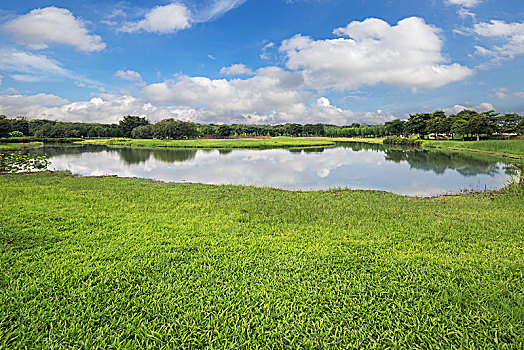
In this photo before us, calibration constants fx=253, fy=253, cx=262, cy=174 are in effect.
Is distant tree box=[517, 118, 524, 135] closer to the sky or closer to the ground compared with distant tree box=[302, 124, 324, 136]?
closer to the ground

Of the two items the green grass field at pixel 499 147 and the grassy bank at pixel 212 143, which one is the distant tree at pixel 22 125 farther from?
the green grass field at pixel 499 147

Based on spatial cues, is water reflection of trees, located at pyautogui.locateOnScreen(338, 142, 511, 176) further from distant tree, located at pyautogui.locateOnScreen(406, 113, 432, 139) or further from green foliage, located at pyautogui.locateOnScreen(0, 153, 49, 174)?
distant tree, located at pyautogui.locateOnScreen(406, 113, 432, 139)

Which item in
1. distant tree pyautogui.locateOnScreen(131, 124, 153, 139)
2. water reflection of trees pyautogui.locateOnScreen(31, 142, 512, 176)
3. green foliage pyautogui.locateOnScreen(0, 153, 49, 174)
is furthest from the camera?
distant tree pyautogui.locateOnScreen(131, 124, 153, 139)

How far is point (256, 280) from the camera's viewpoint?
4.17 meters

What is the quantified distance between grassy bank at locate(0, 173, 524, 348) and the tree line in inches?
2261


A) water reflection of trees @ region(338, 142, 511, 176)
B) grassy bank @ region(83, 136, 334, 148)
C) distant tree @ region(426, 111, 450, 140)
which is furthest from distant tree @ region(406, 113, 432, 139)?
water reflection of trees @ region(338, 142, 511, 176)

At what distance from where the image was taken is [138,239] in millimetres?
5723

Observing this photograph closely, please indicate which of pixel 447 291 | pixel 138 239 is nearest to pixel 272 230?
pixel 138 239

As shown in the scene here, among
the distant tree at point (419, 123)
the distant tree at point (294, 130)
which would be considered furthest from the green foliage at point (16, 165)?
the distant tree at point (294, 130)

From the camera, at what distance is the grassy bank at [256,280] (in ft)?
10.2

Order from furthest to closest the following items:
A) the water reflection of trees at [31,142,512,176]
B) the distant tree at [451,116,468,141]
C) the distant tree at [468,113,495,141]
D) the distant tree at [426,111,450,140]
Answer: the distant tree at [426,111,450,140] → the distant tree at [451,116,468,141] → the distant tree at [468,113,495,141] → the water reflection of trees at [31,142,512,176]

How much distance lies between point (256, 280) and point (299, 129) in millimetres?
130670

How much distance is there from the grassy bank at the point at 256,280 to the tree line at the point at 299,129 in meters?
57.4

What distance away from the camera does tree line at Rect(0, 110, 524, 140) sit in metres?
53.6
